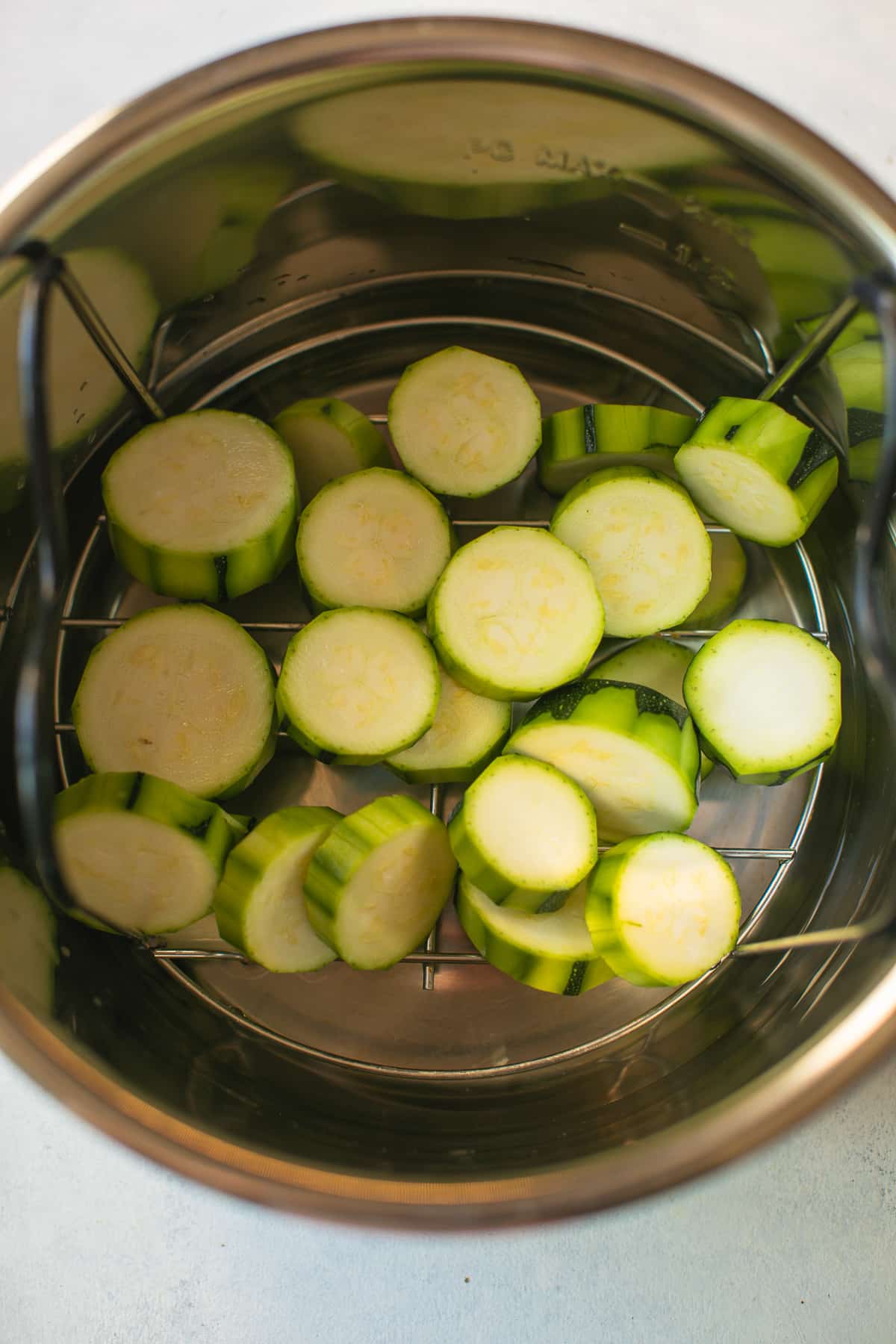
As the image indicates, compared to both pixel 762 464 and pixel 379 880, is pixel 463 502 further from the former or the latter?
pixel 379 880

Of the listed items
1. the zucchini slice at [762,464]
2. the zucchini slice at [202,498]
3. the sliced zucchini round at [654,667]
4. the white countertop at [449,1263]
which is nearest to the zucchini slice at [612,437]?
the zucchini slice at [762,464]

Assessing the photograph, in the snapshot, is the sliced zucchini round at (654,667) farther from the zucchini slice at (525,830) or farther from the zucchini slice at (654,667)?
the zucchini slice at (525,830)

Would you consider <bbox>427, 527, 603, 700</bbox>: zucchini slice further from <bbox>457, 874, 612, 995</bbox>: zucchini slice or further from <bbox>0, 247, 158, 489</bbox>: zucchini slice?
<bbox>0, 247, 158, 489</bbox>: zucchini slice

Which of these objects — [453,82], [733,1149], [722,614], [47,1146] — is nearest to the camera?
[733,1149]

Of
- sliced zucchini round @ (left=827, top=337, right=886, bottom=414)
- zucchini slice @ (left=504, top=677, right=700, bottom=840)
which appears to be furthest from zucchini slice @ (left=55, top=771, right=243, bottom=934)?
sliced zucchini round @ (left=827, top=337, right=886, bottom=414)

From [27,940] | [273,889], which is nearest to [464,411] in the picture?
[273,889]

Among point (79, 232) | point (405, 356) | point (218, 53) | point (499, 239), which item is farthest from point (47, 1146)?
point (218, 53)

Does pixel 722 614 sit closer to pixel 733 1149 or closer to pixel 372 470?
pixel 372 470
